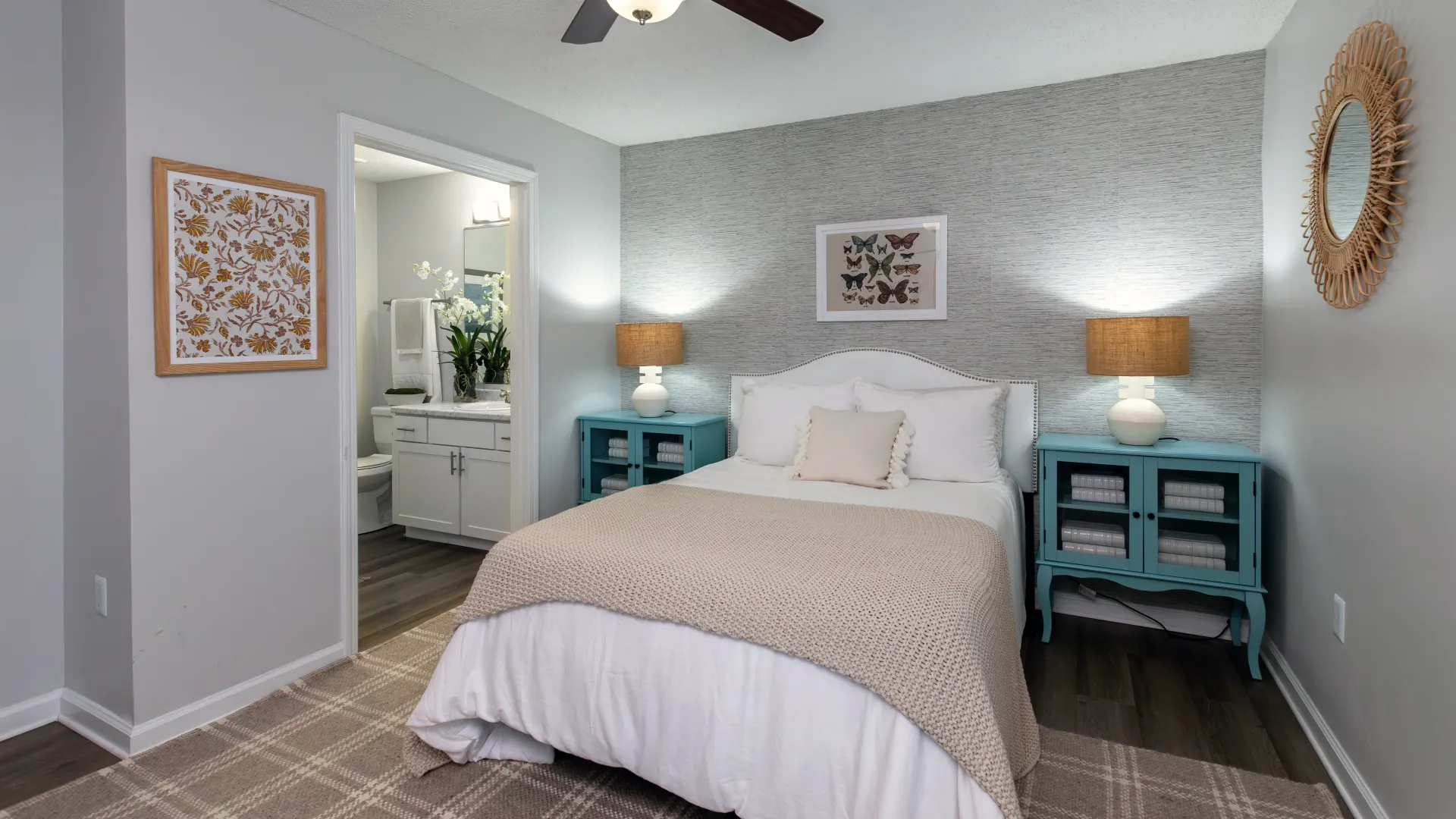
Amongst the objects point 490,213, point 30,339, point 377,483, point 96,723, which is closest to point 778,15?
point 30,339

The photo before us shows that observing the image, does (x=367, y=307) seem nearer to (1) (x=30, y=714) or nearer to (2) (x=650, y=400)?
(2) (x=650, y=400)

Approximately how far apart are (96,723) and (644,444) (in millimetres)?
2420

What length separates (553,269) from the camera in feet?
13.2

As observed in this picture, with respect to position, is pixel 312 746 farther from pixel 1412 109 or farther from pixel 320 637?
pixel 1412 109

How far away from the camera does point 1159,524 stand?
3.13 meters

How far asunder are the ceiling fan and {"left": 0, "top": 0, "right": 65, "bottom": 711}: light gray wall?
173cm

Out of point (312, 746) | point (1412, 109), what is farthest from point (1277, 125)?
point (312, 746)

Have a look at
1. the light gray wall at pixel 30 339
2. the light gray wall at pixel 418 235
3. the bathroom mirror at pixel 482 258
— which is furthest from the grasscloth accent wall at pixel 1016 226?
the light gray wall at pixel 30 339

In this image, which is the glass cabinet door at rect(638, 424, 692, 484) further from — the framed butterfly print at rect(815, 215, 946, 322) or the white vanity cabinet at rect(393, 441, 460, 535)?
the white vanity cabinet at rect(393, 441, 460, 535)

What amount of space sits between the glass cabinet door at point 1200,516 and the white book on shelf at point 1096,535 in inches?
4.0

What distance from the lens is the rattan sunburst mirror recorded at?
1.85m

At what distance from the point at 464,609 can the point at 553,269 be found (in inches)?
87.8

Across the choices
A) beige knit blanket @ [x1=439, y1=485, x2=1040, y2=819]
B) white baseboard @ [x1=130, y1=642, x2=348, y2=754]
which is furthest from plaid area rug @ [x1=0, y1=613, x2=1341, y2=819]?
beige knit blanket @ [x1=439, y1=485, x2=1040, y2=819]

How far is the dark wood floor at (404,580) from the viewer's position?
3.37 metres
